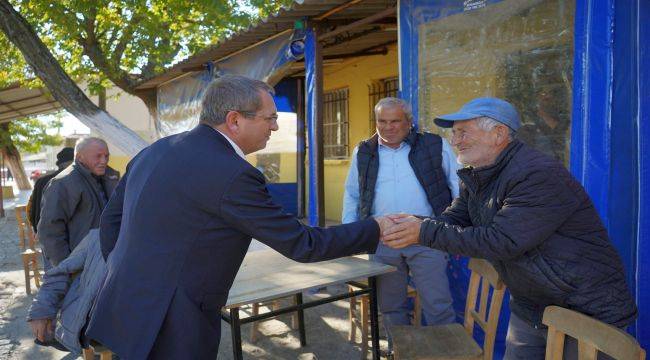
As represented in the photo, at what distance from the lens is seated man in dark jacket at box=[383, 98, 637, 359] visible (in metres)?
1.84

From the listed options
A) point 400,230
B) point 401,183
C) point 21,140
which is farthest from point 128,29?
point 21,140

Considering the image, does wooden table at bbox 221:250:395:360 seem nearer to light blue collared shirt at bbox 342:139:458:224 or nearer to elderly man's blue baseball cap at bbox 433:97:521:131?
light blue collared shirt at bbox 342:139:458:224

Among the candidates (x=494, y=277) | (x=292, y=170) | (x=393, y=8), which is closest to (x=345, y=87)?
(x=292, y=170)

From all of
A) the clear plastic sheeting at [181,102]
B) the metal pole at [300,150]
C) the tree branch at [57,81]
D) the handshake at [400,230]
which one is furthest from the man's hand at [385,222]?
the metal pole at [300,150]

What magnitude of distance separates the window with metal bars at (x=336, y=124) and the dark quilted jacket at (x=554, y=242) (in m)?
7.33

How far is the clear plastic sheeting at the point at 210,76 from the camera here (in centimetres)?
576

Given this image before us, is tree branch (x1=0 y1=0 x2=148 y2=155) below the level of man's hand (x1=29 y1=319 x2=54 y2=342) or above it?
above

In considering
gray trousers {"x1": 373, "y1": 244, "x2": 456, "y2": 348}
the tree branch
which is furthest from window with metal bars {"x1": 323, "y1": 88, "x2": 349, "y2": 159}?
gray trousers {"x1": 373, "y1": 244, "x2": 456, "y2": 348}

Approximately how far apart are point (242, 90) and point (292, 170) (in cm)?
897

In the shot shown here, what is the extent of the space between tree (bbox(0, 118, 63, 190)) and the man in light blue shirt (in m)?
19.3

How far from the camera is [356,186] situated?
366 centimetres

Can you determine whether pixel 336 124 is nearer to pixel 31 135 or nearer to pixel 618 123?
pixel 618 123

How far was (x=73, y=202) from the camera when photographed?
3838 mm

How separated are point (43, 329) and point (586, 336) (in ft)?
8.15
